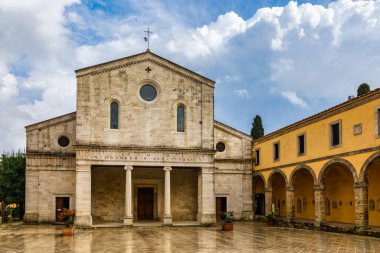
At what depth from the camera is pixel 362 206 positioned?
70.9 feet

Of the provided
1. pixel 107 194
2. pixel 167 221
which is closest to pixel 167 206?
pixel 167 221

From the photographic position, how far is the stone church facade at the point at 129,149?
2781 cm

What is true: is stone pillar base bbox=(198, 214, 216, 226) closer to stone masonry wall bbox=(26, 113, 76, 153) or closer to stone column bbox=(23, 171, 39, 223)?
stone masonry wall bbox=(26, 113, 76, 153)

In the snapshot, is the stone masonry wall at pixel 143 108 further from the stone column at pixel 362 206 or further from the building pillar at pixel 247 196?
the stone column at pixel 362 206

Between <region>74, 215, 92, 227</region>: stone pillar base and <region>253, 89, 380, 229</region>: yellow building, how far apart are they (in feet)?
44.7

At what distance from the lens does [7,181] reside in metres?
33.8

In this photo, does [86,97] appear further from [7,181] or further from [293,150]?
[293,150]

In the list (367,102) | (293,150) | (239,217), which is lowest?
(239,217)

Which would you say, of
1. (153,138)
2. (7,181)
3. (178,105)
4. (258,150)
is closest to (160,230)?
(153,138)

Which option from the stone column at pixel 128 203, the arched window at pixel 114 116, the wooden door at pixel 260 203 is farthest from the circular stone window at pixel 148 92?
the wooden door at pixel 260 203

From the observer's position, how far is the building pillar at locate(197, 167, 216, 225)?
28.9 meters

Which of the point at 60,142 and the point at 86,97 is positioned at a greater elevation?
the point at 86,97

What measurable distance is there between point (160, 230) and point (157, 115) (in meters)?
7.84

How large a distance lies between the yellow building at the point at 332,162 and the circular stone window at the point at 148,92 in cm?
975
